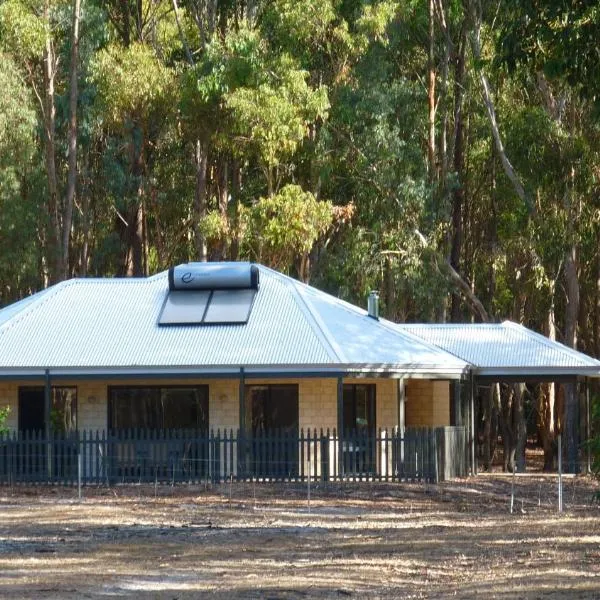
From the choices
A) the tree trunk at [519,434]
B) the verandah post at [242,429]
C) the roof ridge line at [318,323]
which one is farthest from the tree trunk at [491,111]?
the verandah post at [242,429]

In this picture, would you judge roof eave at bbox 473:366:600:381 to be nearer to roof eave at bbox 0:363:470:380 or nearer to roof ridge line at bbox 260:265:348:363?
roof ridge line at bbox 260:265:348:363

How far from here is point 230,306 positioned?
31531 millimetres

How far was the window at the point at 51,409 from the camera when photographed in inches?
1227

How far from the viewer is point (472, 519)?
21.0 m

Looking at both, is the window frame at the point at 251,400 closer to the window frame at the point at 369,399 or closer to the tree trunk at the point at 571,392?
the window frame at the point at 369,399

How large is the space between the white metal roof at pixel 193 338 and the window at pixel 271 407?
47.2 inches

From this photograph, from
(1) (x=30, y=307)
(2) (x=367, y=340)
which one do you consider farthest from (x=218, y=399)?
(1) (x=30, y=307)

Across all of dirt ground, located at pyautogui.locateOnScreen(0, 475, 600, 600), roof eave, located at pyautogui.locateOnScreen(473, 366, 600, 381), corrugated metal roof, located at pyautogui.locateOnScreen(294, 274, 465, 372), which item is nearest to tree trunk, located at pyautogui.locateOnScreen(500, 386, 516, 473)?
roof eave, located at pyautogui.locateOnScreen(473, 366, 600, 381)

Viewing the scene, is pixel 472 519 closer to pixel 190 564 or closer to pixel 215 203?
pixel 190 564

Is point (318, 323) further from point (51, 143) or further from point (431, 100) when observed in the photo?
point (51, 143)

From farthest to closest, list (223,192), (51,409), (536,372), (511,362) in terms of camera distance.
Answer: (223,192), (511,362), (536,372), (51,409)

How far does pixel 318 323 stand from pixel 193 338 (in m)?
2.57

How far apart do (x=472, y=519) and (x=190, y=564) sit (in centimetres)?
662

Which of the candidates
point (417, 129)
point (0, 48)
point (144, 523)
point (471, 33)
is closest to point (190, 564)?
point (144, 523)
